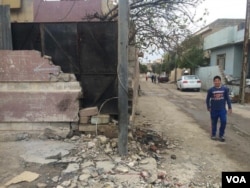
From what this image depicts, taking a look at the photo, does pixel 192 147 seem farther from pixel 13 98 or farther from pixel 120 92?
pixel 13 98

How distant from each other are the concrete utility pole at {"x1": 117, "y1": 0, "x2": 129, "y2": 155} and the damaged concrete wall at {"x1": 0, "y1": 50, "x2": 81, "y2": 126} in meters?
1.32

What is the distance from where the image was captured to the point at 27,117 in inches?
253

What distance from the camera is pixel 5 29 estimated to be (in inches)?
257

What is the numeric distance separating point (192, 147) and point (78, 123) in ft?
8.44

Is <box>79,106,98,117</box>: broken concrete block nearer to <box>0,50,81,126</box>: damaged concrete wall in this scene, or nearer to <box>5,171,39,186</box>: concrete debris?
<box>0,50,81,126</box>: damaged concrete wall

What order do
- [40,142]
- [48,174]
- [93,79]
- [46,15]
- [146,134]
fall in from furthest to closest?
[46,15]
[146,134]
[93,79]
[40,142]
[48,174]

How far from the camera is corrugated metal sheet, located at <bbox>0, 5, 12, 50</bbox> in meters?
6.47

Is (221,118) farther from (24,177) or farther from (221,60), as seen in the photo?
(221,60)

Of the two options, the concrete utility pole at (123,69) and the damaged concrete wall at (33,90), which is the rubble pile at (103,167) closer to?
the concrete utility pole at (123,69)

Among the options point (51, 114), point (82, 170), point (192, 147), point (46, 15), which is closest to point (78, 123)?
point (51, 114)

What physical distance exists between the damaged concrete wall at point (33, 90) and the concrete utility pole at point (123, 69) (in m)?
1.32

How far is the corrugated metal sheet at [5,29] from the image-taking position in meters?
6.47

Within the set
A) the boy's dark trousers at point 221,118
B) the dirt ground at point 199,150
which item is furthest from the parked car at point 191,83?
the boy's dark trousers at point 221,118

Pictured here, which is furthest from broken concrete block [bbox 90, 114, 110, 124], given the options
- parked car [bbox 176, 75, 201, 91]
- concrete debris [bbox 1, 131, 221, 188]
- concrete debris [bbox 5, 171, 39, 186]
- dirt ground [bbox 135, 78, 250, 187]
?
parked car [bbox 176, 75, 201, 91]
